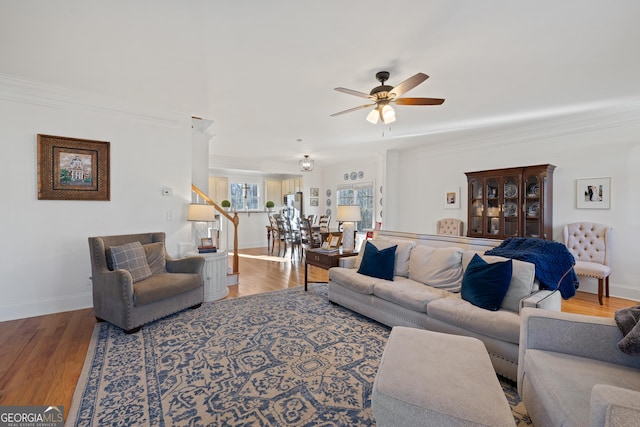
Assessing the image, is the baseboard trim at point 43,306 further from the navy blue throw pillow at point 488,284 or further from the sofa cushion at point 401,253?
the navy blue throw pillow at point 488,284

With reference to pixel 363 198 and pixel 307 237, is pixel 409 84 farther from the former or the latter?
pixel 363 198

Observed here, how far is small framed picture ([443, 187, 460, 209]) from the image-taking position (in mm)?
5570

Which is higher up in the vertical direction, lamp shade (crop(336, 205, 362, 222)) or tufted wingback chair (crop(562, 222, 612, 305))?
lamp shade (crop(336, 205, 362, 222))

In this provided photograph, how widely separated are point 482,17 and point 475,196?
363cm

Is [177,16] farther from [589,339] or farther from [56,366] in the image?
[589,339]

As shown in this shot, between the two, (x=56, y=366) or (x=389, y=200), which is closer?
(x=56, y=366)

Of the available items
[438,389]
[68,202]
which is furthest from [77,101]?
[438,389]

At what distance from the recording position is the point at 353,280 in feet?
10.4

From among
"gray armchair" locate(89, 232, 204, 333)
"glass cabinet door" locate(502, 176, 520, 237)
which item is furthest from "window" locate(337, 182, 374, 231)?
"gray armchair" locate(89, 232, 204, 333)

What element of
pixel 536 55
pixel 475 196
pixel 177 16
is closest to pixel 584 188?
pixel 475 196

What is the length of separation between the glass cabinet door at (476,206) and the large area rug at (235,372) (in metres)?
3.15

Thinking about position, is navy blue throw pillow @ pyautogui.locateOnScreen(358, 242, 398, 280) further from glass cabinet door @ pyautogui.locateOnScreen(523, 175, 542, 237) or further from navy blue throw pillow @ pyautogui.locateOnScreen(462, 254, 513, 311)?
glass cabinet door @ pyautogui.locateOnScreen(523, 175, 542, 237)

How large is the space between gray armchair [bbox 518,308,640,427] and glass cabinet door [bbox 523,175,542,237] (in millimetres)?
3352

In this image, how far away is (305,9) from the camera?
6.35ft
